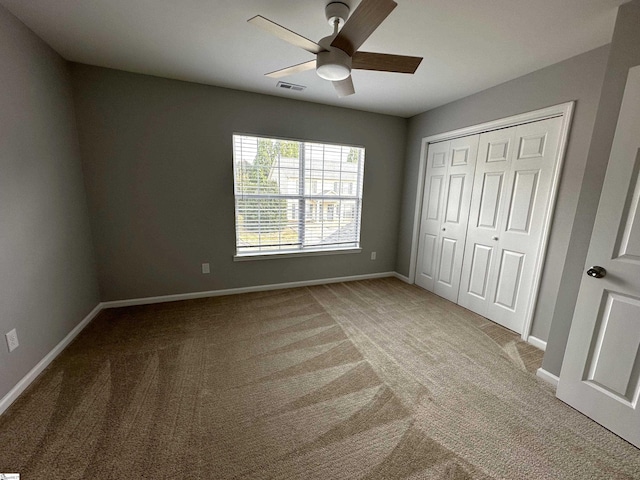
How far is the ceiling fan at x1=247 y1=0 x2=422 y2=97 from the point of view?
1228mm

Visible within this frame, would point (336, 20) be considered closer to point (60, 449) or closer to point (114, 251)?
point (60, 449)

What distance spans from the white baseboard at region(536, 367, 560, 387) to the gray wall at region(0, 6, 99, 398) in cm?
363

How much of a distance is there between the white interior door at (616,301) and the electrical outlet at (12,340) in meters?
3.65

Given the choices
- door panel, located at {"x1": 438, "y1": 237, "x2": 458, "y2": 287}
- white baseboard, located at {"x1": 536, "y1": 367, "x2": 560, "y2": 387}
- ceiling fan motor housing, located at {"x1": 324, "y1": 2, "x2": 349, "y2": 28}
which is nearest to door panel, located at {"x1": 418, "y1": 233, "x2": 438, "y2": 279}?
door panel, located at {"x1": 438, "y1": 237, "x2": 458, "y2": 287}

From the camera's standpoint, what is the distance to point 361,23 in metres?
1.29

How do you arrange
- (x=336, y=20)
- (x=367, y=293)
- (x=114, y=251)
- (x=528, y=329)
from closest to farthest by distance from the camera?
(x=336, y=20) < (x=528, y=329) < (x=114, y=251) < (x=367, y=293)

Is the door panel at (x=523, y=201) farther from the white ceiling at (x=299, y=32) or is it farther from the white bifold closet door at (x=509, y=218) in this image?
the white ceiling at (x=299, y=32)

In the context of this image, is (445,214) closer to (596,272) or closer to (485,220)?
(485,220)

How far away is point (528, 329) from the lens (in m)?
2.41

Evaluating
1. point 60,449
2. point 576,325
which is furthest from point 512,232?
point 60,449

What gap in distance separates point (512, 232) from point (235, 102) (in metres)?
3.31

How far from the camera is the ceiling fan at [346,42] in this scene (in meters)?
1.23

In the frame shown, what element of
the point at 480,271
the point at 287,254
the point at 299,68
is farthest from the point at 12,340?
the point at 480,271

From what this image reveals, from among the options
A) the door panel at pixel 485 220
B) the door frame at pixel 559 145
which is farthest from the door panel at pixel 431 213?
the door panel at pixel 485 220
